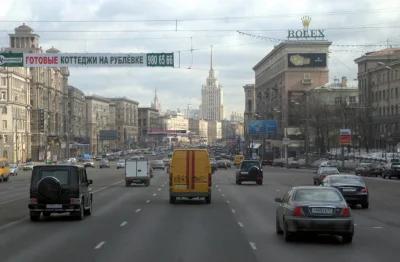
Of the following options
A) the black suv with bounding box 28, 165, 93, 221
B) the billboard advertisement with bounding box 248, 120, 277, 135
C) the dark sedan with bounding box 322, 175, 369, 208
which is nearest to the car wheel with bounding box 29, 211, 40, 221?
the black suv with bounding box 28, 165, 93, 221

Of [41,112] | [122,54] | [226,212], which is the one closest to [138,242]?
[226,212]

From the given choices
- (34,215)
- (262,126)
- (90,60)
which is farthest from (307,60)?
(34,215)

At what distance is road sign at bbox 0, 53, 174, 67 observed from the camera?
3481 centimetres

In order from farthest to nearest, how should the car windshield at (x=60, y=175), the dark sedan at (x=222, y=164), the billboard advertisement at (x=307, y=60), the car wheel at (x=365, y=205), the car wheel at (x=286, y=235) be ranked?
the billboard advertisement at (x=307, y=60) < the dark sedan at (x=222, y=164) < the car wheel at (x=365, y=205) < the car windshield at (x=60, y=175) < the car wheel at (x=286, y=235)

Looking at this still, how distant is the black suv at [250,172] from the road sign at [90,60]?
56.8ft

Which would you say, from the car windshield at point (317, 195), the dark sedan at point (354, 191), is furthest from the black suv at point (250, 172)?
the car windshield at point (317, 195)

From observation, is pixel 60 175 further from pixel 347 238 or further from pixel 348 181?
pixel 348 181

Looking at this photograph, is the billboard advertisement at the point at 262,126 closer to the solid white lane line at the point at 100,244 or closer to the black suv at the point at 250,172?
the black suv at the point at 250,172

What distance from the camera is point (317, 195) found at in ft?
53.4

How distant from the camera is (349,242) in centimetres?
1608

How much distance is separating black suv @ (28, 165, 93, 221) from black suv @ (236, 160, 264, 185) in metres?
29.0

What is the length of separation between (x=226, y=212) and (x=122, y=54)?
12489mm

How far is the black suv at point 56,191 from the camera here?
21.5 meters

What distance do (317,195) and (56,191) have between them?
29.8ft
